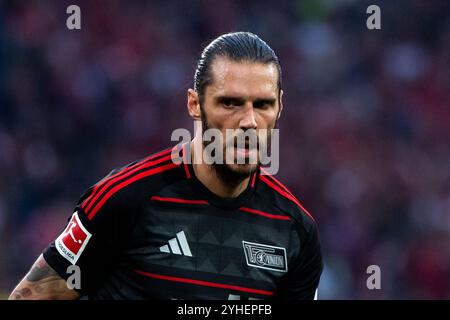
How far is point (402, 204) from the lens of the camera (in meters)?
10.2

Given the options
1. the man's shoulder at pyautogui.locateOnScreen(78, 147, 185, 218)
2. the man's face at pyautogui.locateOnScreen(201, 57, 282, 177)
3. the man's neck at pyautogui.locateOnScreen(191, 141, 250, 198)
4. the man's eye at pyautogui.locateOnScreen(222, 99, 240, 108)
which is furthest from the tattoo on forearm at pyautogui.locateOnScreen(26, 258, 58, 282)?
the man's eye at pyautogui.locateOnScreen(222, 99, 240, 108)

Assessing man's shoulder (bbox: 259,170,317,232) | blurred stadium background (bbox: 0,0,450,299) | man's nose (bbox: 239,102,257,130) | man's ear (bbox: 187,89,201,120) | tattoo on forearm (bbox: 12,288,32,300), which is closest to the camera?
man's nose (bbox: 239,102,257,130)

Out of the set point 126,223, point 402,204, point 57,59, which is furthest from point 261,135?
point 57,59

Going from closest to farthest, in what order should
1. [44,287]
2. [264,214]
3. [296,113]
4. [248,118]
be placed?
[248,118] → [44,287] → [264,214] → [296,113]

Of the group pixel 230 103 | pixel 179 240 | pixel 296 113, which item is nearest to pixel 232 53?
pixel 230 103

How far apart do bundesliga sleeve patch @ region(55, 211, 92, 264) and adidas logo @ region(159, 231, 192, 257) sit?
1.05 feet

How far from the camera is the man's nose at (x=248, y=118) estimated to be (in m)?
3.39

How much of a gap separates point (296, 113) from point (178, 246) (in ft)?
24.7

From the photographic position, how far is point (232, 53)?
354 cm

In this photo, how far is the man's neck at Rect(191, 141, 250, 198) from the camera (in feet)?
12.0

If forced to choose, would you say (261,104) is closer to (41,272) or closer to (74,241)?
(74,241)

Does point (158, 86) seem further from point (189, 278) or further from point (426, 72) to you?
point (189, 278)

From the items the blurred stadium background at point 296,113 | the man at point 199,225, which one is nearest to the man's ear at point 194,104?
the man at point 199,225

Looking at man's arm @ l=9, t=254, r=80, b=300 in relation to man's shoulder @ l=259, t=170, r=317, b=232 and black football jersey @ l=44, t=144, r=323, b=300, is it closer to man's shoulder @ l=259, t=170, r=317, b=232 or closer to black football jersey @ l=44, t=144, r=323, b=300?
black football jersey @ l=44, t=144, r=323, b=300
